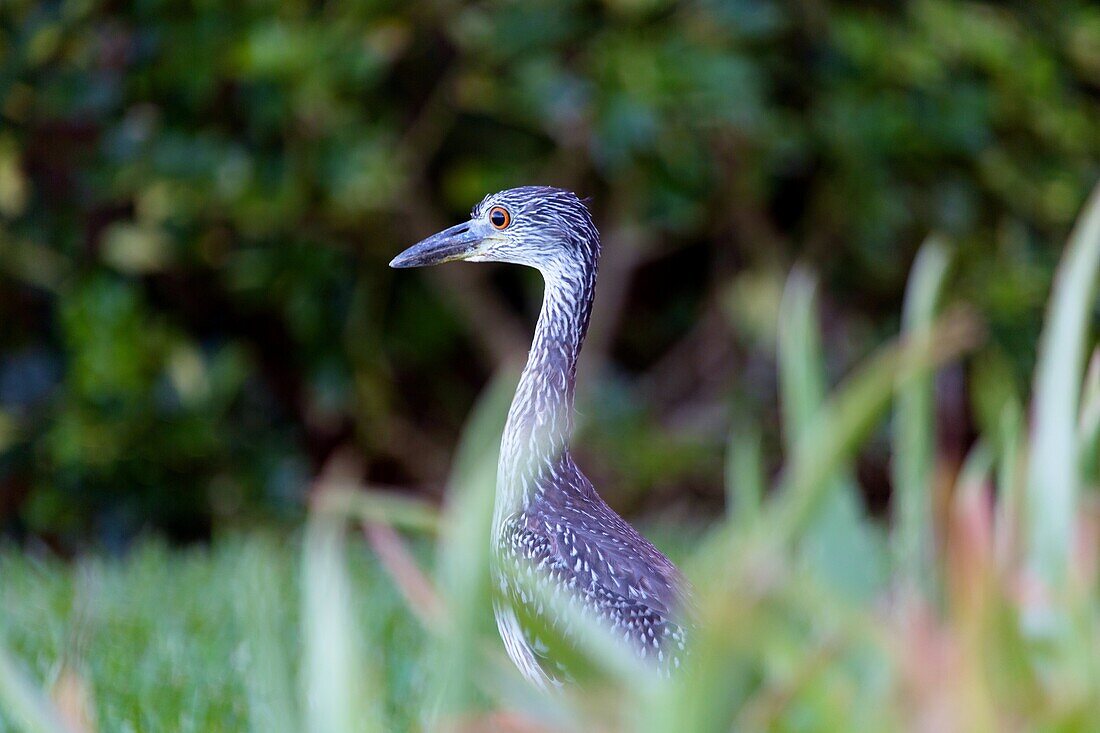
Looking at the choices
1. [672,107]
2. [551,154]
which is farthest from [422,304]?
[672,107]

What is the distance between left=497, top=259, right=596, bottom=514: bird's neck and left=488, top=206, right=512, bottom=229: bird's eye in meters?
0.13

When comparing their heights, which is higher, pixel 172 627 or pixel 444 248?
pixel 444 248

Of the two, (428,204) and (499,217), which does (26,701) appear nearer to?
(499,217)

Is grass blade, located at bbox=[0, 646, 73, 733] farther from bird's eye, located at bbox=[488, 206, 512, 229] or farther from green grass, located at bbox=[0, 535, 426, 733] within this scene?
bird's eye, located at bbox=[488, 206, 512, 229]

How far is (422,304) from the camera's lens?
6.79 m

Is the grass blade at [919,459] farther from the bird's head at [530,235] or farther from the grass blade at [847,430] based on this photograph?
the bird's head at [530,235]

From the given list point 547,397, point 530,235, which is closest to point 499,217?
point 530,235

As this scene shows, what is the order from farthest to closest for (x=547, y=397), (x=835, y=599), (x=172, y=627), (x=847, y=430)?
(x=172, y=627) → (x=547, y=397) → (x=835, y=599) → (x=847, y=430)

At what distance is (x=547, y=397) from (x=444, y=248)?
0.38 m

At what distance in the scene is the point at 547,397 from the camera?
2869 mm

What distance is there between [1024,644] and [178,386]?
499 centimetres

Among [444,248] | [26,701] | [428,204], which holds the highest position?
[26,701]

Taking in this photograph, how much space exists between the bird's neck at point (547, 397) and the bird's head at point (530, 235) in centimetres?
4

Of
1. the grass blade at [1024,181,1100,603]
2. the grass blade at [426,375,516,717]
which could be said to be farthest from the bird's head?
the grass blade at [426,375,516,717]
